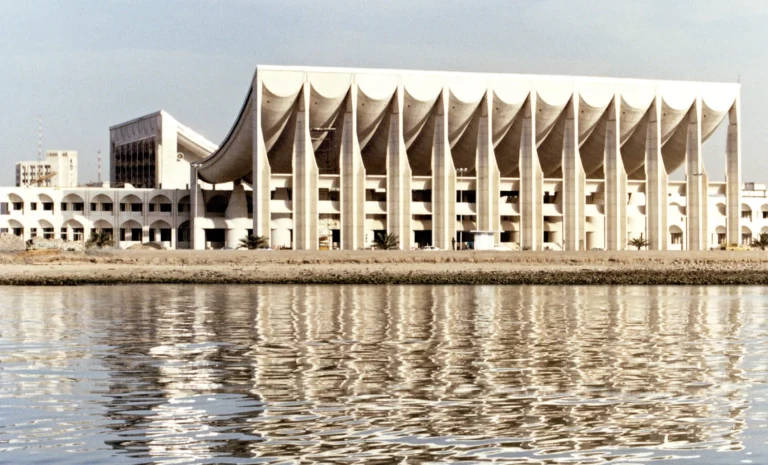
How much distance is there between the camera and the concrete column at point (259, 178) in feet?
232

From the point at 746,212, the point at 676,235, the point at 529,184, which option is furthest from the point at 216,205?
the point at 746,212

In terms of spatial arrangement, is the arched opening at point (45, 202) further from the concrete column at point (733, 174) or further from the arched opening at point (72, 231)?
the concrete column at point (733, 174)

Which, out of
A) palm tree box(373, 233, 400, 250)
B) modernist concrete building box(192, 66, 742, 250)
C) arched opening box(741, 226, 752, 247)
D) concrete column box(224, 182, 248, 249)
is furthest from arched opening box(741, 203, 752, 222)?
concrete column box(224, 182, 248, 249)

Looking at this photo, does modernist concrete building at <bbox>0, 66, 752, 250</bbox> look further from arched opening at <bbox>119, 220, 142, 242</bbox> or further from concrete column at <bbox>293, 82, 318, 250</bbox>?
arched opening at <bbox>119, 220, 142, 242</bbox>

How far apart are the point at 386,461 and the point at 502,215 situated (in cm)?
6982

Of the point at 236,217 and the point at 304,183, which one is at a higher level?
the point at 304,183

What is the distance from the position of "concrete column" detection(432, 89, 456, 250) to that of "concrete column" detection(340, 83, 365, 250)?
17.2ft

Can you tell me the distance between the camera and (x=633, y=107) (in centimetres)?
7725

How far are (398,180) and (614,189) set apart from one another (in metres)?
17.0

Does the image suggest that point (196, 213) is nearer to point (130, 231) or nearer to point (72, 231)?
point (130, 231)

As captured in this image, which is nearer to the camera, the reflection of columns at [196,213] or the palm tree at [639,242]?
the palm tree at [639,242]

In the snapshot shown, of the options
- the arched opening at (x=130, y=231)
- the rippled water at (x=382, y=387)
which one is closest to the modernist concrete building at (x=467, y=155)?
the arched opening at (x=130, y=231)

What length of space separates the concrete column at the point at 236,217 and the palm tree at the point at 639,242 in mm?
29345

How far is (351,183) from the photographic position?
72.0 m
